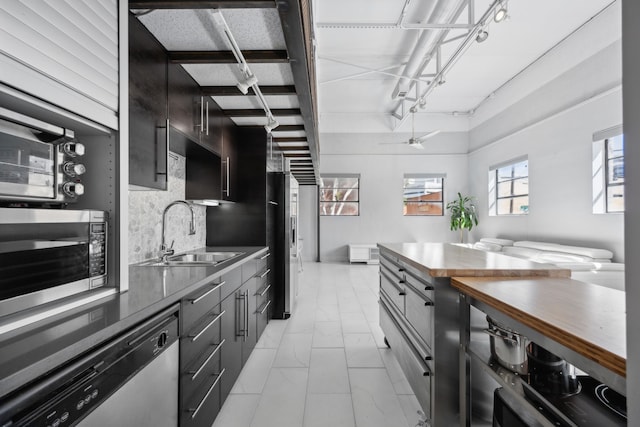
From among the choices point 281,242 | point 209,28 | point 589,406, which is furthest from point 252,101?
point 589,406

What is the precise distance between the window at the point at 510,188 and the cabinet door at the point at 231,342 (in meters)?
6.48

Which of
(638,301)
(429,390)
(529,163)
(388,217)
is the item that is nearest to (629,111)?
(638,301)

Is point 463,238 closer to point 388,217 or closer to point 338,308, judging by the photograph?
point 388,217

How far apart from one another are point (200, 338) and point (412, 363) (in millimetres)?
1308

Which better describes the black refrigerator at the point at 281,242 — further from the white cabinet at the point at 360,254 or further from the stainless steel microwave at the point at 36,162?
the white cabinet at the point at 360,254

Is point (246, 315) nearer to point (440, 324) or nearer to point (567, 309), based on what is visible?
point (440, 324)

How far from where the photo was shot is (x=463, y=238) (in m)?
8.38

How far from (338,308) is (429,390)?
2543mm

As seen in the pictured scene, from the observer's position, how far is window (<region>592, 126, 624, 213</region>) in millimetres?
4195

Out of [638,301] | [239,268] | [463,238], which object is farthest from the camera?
[463,238]

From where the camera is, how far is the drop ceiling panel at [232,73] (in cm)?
199

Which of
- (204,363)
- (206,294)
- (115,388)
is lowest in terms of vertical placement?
(204,363)

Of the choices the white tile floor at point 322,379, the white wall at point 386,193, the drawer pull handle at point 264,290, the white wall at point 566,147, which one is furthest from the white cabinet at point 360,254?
the drawer pull handle at point 264,290

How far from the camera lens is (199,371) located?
148 cm
